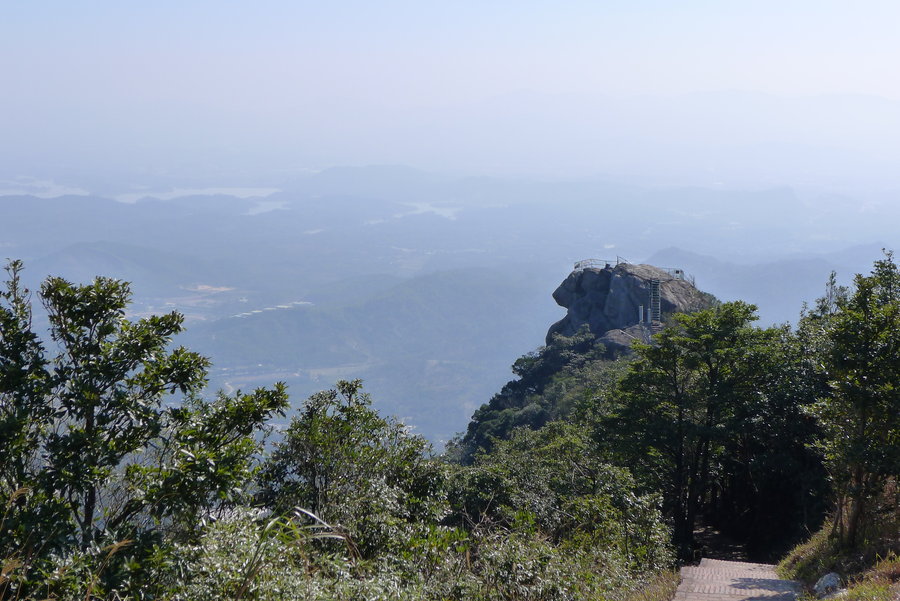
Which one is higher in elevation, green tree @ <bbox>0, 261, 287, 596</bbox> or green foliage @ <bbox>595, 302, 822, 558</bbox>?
green tree @ <bbox>0, 261, 287, 596</bbox>

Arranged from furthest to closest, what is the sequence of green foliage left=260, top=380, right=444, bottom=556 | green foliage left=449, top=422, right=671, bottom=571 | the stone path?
green foliage left=449, top=422, right=671, bottom=571 < the stone path < green foliage left=260, top=380, right=444, bottom=556

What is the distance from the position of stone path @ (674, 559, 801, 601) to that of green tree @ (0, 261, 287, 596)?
6.37 meters

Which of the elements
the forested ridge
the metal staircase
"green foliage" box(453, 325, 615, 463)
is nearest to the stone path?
the forested ridge

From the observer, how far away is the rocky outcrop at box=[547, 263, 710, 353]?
52.5 meters

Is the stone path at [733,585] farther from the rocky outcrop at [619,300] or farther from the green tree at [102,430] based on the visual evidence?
the rocky outcrop at [619,300]

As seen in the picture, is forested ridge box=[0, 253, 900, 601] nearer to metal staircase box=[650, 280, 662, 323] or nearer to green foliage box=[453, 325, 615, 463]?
green foliage box=[453, 325, 615, 463]

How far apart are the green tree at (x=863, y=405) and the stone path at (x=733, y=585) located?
4.48 feet

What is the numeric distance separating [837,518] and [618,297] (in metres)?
46.5

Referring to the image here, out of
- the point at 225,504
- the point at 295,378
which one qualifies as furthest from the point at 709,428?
the point at 295,378

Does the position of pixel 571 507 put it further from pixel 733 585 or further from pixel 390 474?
pixel 390 474

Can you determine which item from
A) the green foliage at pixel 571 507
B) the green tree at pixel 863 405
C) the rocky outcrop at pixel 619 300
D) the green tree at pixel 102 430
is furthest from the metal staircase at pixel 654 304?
the green tree at pixel 102 430

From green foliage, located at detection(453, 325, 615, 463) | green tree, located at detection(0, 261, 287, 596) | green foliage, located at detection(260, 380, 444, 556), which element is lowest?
green foliage, located at detection(453, 325, 615, 463)

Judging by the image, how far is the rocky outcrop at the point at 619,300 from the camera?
2066 inches

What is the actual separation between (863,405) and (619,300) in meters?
47.3
